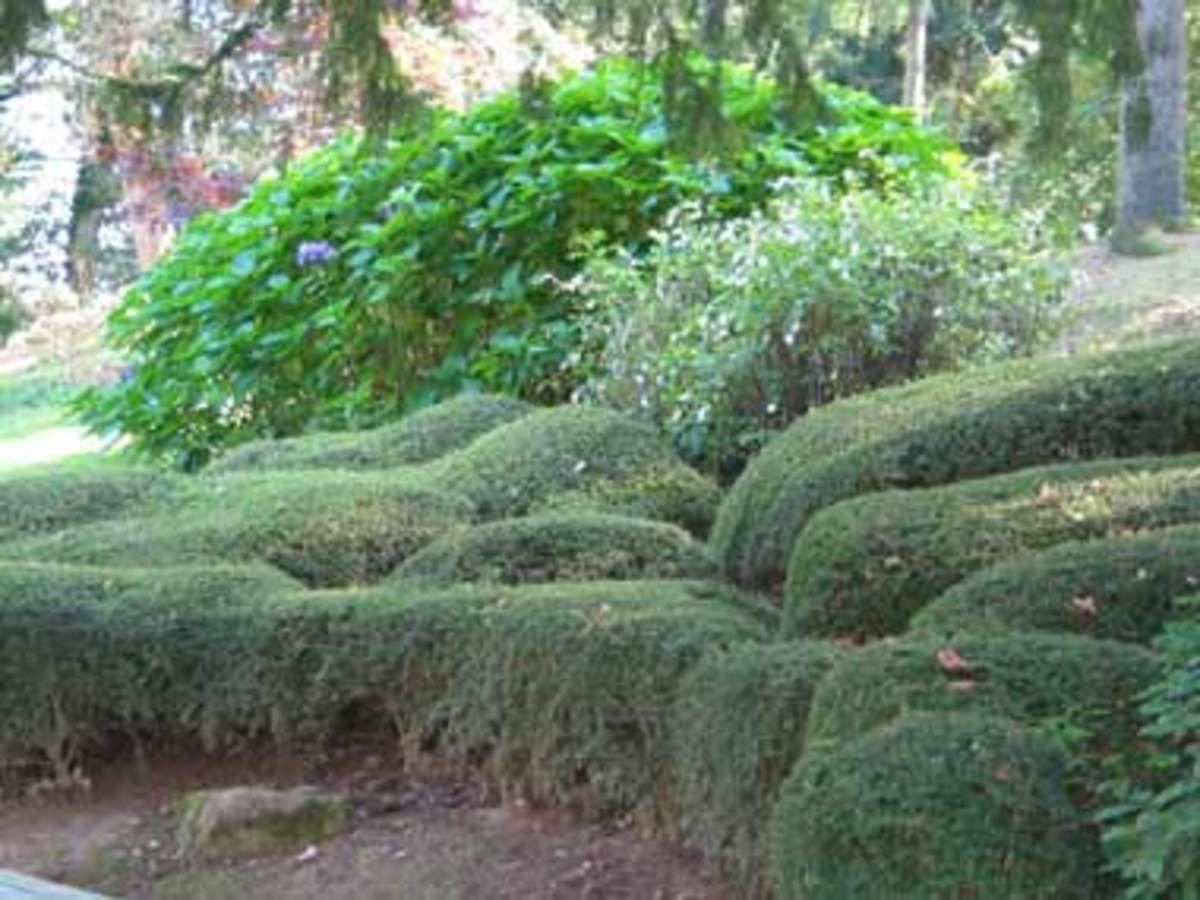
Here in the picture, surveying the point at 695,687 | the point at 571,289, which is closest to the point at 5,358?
the point at 571,289

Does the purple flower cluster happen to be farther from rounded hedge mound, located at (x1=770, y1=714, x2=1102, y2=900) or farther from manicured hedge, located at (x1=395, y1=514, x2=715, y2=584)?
rounded hedge mound, located at (x1=770, y1=714, x2=1102, y2=900)

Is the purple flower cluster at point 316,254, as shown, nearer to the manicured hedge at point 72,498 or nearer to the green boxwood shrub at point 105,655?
the manicured hedge at point 72,498

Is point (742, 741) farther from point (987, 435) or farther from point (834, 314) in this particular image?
point (834, 314)

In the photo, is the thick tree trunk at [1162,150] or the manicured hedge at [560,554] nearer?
the manicured hedge at [560,554]

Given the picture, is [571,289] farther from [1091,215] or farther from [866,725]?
[1091,215]

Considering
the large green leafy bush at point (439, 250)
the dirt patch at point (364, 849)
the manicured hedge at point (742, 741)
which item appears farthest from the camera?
the large green leafy bush at point (439, 250)

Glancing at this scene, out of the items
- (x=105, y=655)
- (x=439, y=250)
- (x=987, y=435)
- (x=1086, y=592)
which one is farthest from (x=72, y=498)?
(x=1086, y=592)

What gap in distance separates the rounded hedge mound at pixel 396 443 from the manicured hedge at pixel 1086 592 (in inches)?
145

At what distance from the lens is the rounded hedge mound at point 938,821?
2.59 m

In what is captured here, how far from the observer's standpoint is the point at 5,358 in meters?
24.7

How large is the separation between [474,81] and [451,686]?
933 cm

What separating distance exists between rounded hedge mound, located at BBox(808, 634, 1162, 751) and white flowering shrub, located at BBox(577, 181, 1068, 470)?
3.33 metres

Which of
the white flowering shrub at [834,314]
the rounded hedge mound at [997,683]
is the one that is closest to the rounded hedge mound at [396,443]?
the white flowering shrub at [834,314]

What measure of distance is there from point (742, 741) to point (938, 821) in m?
0.88
